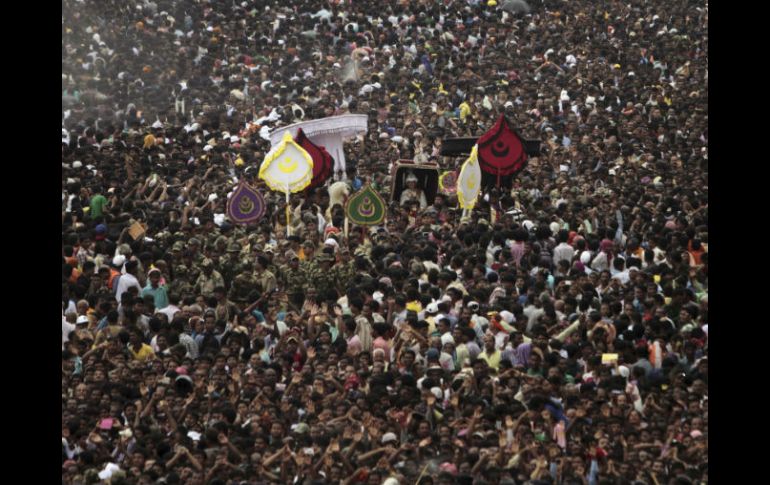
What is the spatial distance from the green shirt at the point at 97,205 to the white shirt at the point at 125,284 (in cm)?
249

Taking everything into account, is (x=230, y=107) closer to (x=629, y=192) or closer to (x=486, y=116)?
(x=486, y=116)

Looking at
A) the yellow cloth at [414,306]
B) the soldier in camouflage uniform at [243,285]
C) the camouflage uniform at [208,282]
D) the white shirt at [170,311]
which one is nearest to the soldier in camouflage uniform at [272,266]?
the soldier in camouflage uniform at [243,285]

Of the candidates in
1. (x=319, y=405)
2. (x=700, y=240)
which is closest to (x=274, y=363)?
(x=319, y=405)

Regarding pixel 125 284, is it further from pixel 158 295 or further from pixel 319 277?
pixel 319 277

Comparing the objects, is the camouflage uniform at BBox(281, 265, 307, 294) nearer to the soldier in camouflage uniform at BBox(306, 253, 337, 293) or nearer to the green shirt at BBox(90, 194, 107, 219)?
the soldier in camouflage uniform at BBox(306, 253, 337, 293)

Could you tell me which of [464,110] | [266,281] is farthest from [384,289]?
[464,110]

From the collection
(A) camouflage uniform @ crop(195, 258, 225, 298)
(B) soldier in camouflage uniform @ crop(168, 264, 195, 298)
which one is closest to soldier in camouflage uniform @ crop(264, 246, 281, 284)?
(A) camouflage uniform @ crop(195, 258, 225, 298)

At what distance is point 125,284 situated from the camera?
869 inches

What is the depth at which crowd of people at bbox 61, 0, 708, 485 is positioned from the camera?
18953mm

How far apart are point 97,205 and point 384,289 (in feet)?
16.3

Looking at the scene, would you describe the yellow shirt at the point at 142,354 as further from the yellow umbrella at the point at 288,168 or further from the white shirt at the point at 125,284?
the yellow umbrella at the point at 288,168

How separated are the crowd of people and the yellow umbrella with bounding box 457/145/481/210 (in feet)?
0.80

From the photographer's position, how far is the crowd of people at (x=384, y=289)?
746 inches

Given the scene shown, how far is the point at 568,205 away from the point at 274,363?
679 centimetres
